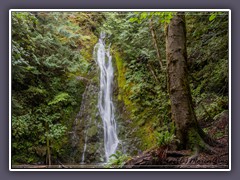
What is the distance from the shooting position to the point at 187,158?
10.4 ft

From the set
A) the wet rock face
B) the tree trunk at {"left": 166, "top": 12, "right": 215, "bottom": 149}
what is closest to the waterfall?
the wet rock face

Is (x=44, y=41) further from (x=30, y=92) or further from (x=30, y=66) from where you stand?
(x=30, y=92)

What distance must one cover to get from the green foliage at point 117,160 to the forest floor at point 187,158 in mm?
60

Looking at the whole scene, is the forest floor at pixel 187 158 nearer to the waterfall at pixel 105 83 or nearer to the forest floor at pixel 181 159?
the forest floor at pixel 181 159

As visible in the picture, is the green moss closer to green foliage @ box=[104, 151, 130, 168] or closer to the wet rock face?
the wet rock face

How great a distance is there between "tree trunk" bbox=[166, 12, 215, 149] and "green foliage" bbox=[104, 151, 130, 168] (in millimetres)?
681

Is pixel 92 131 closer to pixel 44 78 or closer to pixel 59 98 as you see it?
pixel 59 98

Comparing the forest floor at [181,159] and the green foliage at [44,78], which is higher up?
the green foliage at [44,78]

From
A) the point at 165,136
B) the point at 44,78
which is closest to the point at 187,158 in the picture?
the point at 165,136

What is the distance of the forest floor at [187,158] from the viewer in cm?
313

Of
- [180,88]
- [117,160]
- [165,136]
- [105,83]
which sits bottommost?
[117,160]

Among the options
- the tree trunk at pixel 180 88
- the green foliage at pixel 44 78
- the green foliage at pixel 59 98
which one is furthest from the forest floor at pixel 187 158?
the green foliage at pixel 59 98

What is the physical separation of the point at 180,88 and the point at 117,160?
1175 mm

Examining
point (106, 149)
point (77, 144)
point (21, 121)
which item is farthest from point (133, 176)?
point (21, 121)
